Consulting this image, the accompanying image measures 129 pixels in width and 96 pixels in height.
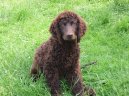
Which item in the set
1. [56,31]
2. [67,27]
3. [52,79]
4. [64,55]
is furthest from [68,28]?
[52,79]

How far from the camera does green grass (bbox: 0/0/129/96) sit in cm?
581

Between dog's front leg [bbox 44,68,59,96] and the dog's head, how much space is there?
459mm

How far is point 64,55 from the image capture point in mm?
5805

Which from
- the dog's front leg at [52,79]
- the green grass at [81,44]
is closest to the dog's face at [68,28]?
the dog's front leg at [52,79]

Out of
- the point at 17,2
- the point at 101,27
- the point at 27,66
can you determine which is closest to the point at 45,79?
the point at 27,66

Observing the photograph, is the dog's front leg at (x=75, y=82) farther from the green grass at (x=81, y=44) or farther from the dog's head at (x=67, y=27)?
the dog's head at (x=67, y=27)

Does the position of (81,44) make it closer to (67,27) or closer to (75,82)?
(75,82)

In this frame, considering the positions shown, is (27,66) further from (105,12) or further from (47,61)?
(105,12)

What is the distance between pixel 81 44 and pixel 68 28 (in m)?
1.87

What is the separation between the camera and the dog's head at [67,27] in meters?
5.62

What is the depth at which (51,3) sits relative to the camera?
9531 mm

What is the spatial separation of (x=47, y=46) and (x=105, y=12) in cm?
270

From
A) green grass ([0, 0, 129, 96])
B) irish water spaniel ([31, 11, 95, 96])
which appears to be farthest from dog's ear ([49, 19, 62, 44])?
green grass ([0, 0, 129, 96])

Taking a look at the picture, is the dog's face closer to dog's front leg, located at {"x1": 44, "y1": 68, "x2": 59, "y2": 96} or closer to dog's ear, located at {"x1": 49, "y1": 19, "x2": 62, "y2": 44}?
dog's ear, located at {"x1": 49, "y1": 19, "x2": 62, "y2": 44}
